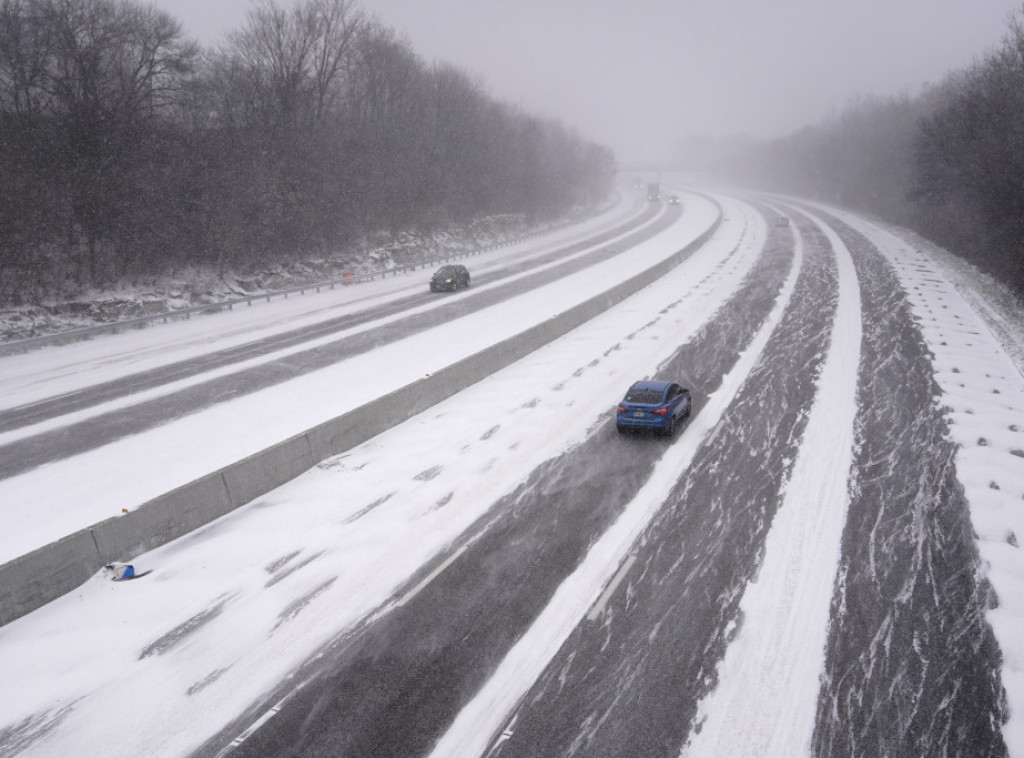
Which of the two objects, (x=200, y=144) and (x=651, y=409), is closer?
(x=651, y=409)

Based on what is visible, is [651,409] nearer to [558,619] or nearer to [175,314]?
[558,619]

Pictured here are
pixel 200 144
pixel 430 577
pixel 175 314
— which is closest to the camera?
pixel 430 577

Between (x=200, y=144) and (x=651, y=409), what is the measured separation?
122ft

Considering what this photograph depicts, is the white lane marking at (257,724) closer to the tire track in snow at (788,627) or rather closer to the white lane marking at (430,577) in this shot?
the white lane marking at (430,577)

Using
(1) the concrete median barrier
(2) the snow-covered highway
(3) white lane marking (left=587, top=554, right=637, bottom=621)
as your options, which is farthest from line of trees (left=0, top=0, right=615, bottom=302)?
(3) white lane marking (left=587, top=554, right=637, bottom=621)

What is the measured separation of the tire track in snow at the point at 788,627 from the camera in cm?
755

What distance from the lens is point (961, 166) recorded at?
143 feet

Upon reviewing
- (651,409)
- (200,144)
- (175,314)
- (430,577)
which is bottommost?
(430,577)

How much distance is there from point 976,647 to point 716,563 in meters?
3.75

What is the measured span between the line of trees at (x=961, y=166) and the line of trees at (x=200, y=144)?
43133 millimetres

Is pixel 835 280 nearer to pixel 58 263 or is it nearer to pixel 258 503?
pixel 258 503

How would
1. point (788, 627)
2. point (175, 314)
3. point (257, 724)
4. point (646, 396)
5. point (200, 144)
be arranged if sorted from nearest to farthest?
point (257, 724) < point (788, 627) < point (646, 396) < point (175, 314) < point (200, 144)

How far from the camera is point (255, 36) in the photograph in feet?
165

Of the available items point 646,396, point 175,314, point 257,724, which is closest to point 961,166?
point 646,396
